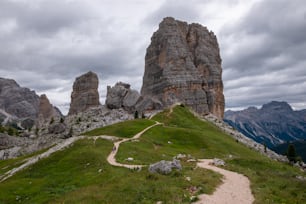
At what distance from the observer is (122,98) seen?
472 feet

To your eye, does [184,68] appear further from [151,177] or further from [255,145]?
[151,177]

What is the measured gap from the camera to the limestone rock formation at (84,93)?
583ft

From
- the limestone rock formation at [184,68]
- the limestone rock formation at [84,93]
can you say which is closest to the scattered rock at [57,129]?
the limestone rock formation at [184,68]

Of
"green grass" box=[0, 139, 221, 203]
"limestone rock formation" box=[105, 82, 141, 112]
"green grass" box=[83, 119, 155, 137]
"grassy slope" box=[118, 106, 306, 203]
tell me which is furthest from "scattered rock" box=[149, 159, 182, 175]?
"limestone rock formation" box=[105, 82, 141, 112]

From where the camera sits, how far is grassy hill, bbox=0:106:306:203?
25.3 metres

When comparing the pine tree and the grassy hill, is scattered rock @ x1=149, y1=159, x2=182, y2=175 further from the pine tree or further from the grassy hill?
the pine tree

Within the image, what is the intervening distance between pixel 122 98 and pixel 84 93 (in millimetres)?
44666

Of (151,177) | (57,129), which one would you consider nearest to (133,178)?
(151,177)

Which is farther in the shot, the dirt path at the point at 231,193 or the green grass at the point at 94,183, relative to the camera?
the green grass at the point at 94,183

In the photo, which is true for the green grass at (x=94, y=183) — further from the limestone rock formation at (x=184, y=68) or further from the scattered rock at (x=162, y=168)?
the limestone rock formation at (x=184, y=68)

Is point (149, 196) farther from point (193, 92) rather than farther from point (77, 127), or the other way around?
point (193, 92)

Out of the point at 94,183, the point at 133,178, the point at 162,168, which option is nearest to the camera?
the point at 133,178

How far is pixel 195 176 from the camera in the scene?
3123 centimetres

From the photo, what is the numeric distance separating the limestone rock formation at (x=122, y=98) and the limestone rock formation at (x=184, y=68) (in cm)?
1376
